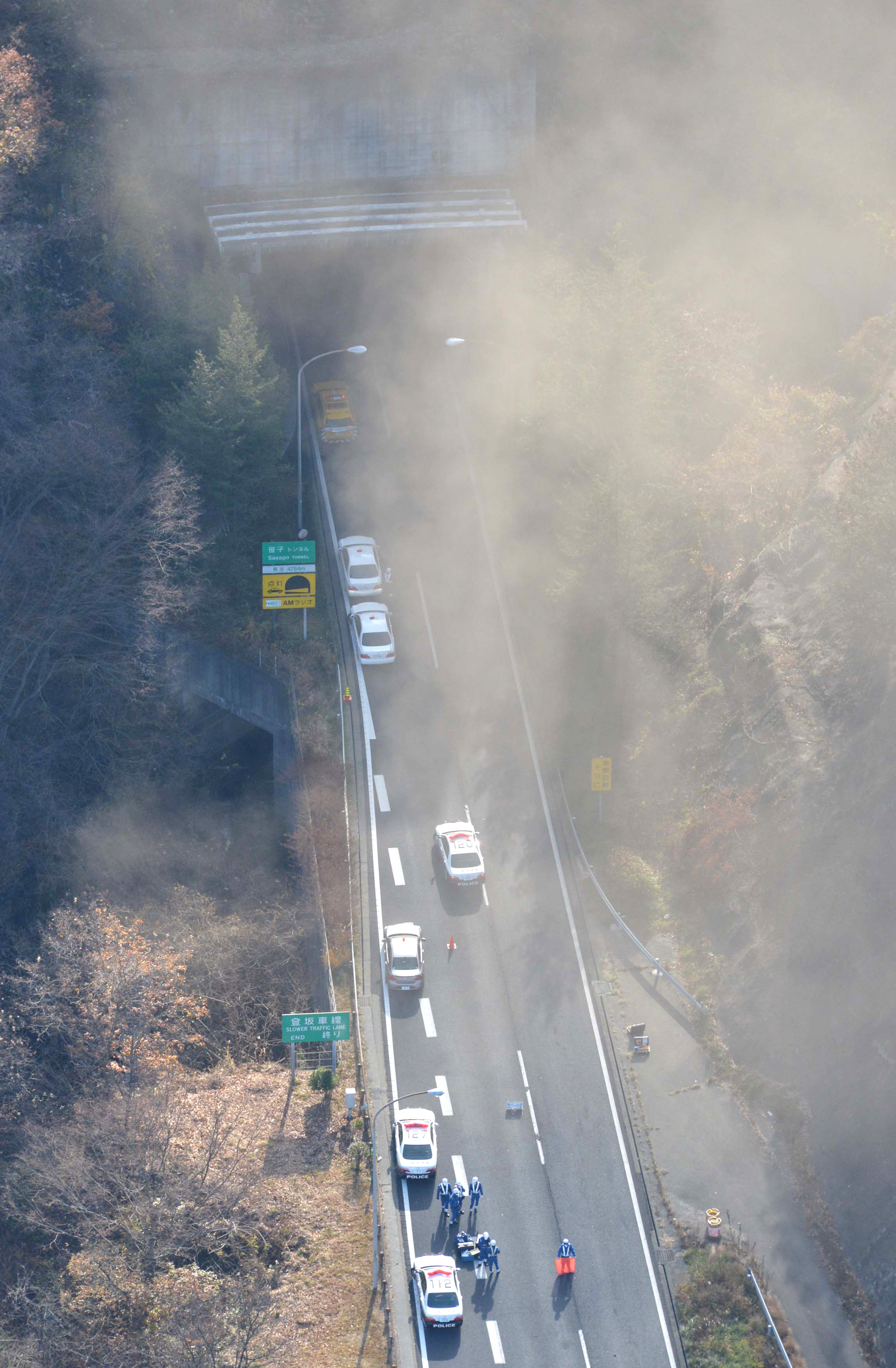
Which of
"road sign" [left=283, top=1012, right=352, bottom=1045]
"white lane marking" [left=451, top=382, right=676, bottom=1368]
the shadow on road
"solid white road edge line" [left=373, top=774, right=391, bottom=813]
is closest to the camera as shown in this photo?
the shadow on road


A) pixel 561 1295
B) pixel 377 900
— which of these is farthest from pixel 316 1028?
pixel 561 1295

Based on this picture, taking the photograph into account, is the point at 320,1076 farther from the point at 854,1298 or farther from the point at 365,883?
the point at 854,1298

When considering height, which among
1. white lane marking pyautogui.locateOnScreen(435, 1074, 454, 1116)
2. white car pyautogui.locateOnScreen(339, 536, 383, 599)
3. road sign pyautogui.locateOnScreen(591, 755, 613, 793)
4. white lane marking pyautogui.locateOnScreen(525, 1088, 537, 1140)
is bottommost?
white lane marking pyautogui.locateOnScreen(525, 1088, 537, 1140)

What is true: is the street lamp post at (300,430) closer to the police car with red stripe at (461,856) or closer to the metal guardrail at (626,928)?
the police car with red stripe at (461,856)

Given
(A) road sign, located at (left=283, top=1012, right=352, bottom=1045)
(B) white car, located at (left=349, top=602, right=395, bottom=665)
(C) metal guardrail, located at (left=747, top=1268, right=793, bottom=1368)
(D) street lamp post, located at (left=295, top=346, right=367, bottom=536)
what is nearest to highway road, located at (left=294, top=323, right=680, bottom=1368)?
(B) white car, located at (left=349, top=602, right=395, bottom=665)

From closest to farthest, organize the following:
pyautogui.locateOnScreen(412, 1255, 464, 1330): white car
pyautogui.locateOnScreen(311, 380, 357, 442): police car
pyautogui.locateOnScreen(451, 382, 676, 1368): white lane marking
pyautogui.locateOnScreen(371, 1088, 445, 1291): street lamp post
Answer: pyautogui.locateOnScreen(412, 1255, 464, 1330): white car < pyautogui.locateOnScreen(371, 1088, 445, 1291): street lamp post < pyautogui.locateOnScreen(451, 382, 676, 1368): white lane marking < pyautogui.locateOnScreen(311, 380, 357, 442): police car

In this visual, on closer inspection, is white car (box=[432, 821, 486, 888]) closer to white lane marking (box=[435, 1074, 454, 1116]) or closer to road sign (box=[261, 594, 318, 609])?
white lane marking (box=[435, 1074, 454, 1116])

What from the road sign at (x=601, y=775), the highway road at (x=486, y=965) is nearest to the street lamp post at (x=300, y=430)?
the highway road at (x=486, y=965)
